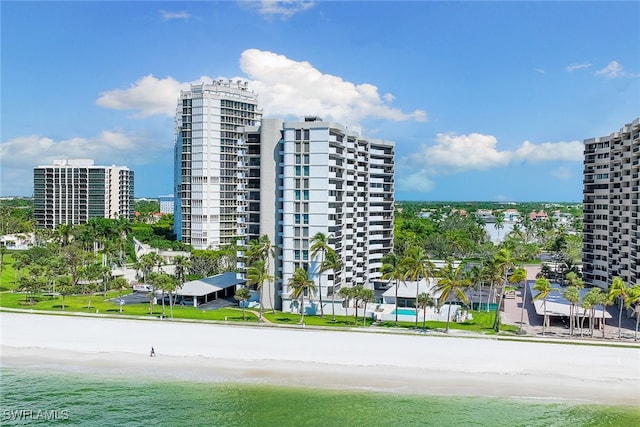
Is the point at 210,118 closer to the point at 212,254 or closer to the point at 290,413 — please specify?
the point at 212,254

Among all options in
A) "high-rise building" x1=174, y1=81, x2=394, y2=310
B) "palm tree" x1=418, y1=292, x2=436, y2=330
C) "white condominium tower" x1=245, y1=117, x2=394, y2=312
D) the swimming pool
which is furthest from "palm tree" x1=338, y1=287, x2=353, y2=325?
"palm tree" x1=418, y1=292, x2=436, y2=330

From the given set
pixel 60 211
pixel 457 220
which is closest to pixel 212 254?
pixel 60 211

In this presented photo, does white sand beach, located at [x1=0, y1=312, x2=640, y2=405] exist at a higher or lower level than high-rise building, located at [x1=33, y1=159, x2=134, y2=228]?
lower

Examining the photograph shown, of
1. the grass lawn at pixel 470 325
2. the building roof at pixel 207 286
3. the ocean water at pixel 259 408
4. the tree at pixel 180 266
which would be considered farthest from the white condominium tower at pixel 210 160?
the ocean water at pixel 259 408

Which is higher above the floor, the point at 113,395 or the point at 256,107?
the point at 256,107

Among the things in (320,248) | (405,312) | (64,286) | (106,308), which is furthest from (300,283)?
(64,286)

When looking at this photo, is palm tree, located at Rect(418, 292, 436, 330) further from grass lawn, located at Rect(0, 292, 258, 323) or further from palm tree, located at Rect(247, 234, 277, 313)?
grass lawn, located at Rect(0, 292, 258, 323)

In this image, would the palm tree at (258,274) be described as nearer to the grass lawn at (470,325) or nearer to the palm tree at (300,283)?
the palm tree at (300,283)
